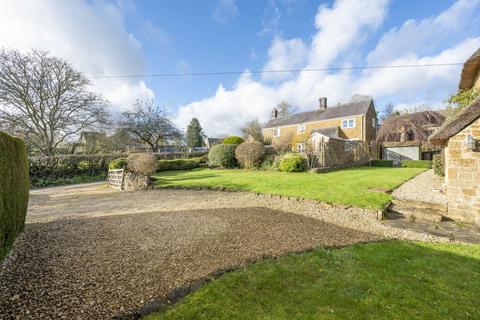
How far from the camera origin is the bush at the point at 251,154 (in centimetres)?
1814

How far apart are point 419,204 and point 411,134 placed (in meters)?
25.9

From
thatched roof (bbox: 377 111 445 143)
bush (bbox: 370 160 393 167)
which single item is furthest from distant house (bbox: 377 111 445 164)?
bush (bbox: 370 160 393 167)

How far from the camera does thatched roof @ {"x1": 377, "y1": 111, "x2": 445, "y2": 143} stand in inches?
934

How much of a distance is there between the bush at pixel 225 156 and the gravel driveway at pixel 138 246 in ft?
40.2

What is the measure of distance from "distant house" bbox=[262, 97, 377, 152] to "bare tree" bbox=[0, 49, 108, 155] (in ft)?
65.8

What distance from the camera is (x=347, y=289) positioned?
2.75 m

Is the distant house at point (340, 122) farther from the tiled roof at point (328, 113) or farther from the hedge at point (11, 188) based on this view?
the hedge at point (11, 188)

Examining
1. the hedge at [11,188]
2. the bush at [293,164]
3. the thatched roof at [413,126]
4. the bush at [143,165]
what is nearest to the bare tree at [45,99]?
the bush at [143,165]

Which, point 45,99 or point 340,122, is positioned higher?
point 45,99

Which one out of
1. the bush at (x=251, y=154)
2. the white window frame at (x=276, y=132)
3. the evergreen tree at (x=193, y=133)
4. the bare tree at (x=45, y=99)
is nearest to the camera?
the bare tree at (x=45, y=99)

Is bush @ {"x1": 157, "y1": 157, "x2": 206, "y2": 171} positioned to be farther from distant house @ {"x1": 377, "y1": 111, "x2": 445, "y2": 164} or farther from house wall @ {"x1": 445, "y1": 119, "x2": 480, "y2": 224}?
distant house @ {"x1": 377, "y1": 111, "x2": 445, "y2": 164}

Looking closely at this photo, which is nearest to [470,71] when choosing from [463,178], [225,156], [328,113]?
[463,178]

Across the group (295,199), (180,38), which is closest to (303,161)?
(295,199)

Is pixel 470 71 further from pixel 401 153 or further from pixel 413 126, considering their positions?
pixel 413 126
